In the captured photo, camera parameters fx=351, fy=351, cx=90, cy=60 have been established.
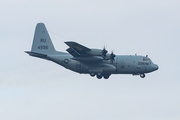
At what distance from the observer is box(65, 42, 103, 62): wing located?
3691 centimetres

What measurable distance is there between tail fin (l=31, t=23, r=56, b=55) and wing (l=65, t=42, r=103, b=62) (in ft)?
15.4

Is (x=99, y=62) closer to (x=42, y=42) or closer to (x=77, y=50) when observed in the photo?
(x=77, y=50)

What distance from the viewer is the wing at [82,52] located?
121 ft

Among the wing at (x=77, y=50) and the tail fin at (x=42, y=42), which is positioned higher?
the tail fin at (x=42, y=42)

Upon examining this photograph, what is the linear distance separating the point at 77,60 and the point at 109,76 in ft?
16.7

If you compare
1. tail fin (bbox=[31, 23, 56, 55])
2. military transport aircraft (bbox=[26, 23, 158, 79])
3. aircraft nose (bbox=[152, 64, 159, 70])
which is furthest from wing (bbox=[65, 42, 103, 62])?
aircraft nose (bbox=[152, 64, 159, 70])

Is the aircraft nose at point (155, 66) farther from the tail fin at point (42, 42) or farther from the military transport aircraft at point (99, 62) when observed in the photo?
the tail fin at point (42, 42)

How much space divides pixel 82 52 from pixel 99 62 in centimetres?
268

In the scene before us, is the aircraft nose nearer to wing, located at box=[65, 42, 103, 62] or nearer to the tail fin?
wing, located at box=[65, 42, 103, 62]

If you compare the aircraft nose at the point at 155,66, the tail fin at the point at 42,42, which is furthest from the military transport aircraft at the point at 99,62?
the tail fin at the point at 42,42

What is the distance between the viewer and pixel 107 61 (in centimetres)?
3953

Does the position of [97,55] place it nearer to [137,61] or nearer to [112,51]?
[112,51]

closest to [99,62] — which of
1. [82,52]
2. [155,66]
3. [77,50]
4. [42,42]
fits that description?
→ [82,52]

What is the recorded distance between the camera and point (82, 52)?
37.9 m
